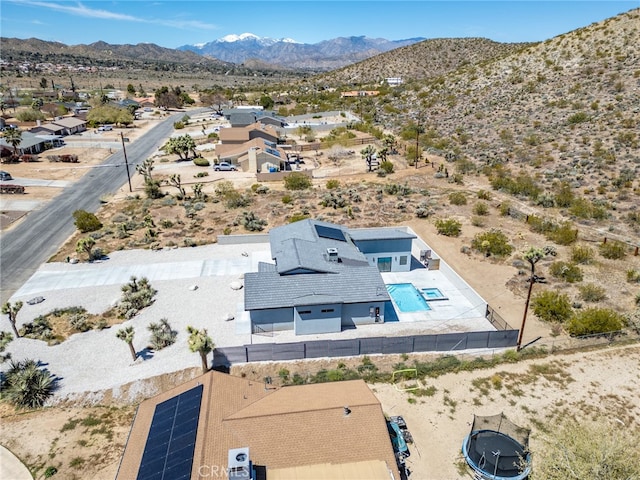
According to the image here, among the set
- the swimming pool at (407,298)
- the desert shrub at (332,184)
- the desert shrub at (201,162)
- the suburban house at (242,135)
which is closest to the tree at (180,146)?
the desert shrub at (201,162)

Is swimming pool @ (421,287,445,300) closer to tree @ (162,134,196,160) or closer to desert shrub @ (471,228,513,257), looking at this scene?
desert shrub @ (471,228,513,257)

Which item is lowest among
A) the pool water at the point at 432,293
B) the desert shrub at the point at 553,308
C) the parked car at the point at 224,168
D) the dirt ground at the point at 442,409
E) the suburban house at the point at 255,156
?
the dirt ground at the point at 442,409

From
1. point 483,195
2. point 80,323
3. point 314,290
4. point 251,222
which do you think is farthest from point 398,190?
point 80,323

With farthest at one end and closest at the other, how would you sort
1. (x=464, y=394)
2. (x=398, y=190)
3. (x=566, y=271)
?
1. (x=398, y=190)
2. (x=566, y=271)
3. (x=464, y=394)

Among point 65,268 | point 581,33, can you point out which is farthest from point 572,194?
point 581,33

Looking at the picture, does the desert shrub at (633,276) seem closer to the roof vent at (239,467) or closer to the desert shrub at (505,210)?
the desert shrub at (505,210)

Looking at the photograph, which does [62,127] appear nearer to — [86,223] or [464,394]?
[86,223]

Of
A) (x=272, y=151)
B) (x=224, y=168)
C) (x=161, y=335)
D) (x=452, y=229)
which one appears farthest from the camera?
(x=272, y=151)
